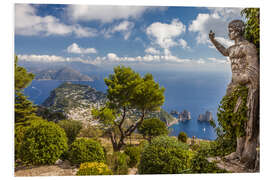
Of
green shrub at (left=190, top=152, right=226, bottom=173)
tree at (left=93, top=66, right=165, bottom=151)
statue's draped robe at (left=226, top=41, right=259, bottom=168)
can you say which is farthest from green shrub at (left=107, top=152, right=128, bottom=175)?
statue's draped robe at (left=226, top=41, right=259, bottom=168)

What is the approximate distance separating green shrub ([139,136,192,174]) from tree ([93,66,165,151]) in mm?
1098

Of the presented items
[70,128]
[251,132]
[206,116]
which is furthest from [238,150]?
[70,128]

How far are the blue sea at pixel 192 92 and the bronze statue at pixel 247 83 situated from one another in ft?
3.90

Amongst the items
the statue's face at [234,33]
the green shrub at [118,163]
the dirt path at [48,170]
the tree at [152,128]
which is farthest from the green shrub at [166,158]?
the statue's face at [234,33]

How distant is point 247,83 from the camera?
2598 millimetres

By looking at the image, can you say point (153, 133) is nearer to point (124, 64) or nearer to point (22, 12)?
point (124, 64)

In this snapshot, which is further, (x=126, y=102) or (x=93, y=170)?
(x=126, y=102)

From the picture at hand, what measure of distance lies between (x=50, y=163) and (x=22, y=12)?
2616mm

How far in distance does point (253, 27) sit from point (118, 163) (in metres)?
3.10

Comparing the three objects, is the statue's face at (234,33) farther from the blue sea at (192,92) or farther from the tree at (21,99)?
the tree at (21,99)

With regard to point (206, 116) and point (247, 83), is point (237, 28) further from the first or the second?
point (206, 116)

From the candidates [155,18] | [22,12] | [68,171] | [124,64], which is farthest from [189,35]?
[68,171]

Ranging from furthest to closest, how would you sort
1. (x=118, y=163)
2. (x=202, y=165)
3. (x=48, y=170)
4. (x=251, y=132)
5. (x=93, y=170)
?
(x=118, y=163), (x=48, y=170), (x=93, y=170), (x=202, y=165), (x=251, y=132)

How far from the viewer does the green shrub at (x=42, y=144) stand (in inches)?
124
